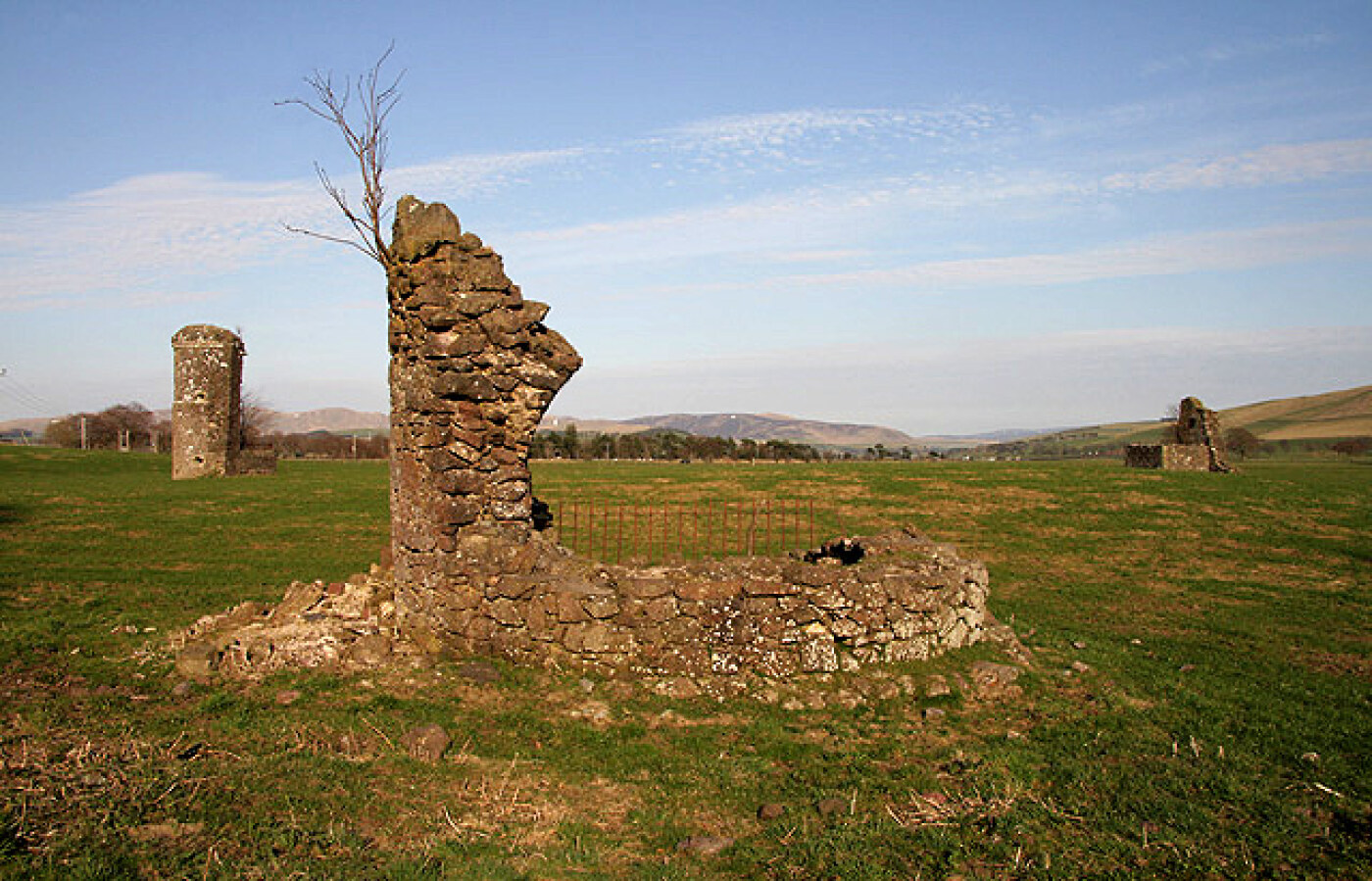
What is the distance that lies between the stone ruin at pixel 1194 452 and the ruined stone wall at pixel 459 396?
3282 cm

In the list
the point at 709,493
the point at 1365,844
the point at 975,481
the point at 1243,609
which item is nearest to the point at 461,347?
the point at 1365,844

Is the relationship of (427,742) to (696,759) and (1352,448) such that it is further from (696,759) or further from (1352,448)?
(1352,448)

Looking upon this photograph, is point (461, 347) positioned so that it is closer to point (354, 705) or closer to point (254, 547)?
point (354, 705)

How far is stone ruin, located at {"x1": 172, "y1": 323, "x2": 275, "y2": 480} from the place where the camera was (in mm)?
30281

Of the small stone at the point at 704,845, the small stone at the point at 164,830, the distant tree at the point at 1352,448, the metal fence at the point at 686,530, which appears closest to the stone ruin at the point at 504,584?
the small stone at the point at 704,845

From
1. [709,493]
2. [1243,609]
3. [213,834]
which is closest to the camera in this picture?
[213,834]

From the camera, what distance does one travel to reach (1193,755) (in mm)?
7359

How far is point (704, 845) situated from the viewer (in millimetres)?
5738

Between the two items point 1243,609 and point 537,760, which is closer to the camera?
point 537,760

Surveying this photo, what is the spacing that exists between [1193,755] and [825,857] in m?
4.12

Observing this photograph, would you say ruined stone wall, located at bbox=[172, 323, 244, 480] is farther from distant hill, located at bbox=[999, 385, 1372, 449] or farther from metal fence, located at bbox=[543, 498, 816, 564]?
distant hill, located at bbox=[999, 385, 1372, 449]

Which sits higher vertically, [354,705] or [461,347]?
[461,347]

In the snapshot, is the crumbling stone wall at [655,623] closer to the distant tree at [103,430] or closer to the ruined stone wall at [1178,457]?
the ruined stone wall at [1178,457]

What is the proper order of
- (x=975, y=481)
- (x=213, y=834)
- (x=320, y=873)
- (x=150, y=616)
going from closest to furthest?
(x=320, y=873) → (x=213, y=834) → (x=150, y=616) → (x=975, y=481)
